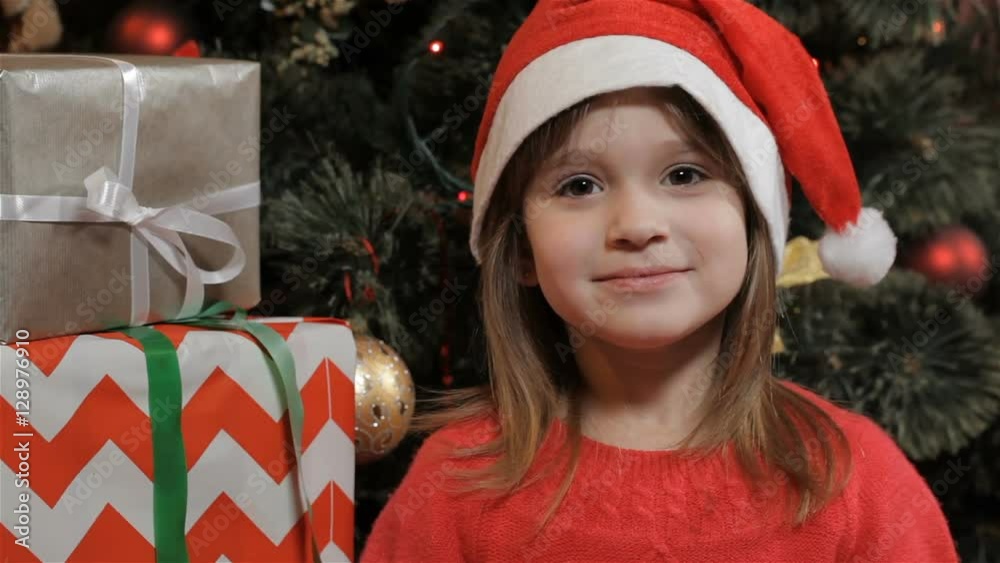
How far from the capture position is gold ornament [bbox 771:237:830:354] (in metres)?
1.20

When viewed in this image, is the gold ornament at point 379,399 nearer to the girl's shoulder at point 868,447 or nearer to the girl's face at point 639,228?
the girl's face at point 639,228

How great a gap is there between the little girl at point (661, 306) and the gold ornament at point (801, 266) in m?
0.12

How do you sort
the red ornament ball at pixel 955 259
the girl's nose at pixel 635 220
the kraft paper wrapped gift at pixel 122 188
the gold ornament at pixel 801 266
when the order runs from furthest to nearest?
the red ornament ball at pixel 955 259 < the gold ornament at pixel 801 266 < the girl's nose at pixel 635 220 < the kraft paper wrapped gift at pixel 122 188

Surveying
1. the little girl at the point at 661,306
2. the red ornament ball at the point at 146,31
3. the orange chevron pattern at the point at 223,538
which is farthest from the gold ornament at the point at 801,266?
the red ornament ball at the point at 146,31

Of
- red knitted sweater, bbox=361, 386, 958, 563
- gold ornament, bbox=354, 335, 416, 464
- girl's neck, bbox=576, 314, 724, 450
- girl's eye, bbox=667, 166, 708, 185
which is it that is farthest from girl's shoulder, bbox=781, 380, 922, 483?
gold ornament, bbox=354, 335, 416, 464

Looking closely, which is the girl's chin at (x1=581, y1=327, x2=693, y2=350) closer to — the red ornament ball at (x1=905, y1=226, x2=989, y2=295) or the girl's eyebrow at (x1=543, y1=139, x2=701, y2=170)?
the girl's eyebrow at (x1=543, y1=139, x2=701, y2=170)

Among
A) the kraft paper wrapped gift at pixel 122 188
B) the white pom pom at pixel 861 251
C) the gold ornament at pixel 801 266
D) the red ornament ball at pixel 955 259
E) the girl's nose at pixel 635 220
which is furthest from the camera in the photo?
the red ornament ball at pixel 955 259

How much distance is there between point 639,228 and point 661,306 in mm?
84

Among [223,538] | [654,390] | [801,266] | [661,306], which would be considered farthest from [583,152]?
[223,538]

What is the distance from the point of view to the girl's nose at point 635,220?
3.06 feet

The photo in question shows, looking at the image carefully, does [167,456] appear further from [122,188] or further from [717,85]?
[717,85]

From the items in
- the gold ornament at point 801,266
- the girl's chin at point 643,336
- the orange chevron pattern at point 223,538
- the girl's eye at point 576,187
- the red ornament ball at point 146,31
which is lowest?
the orange chevron pattern at point 223,538

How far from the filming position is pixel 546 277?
1010 millimetres

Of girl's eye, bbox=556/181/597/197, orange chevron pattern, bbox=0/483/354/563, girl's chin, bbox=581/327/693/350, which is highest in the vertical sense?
girl's eye, bbox=556/181/597/197
